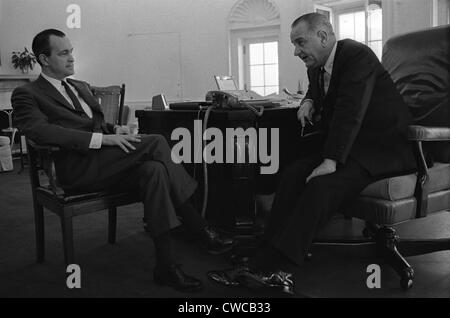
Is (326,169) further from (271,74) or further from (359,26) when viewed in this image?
(271,74)

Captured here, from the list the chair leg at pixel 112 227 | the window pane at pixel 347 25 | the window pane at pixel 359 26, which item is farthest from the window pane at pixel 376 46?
the chair leg at pixel 112 227

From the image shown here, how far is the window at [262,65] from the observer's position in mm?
7812

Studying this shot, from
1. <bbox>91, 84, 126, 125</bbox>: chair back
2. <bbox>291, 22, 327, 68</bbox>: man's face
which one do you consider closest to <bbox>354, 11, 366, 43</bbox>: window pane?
<bbox>91, 84, 126, 125</bbox>: chair back

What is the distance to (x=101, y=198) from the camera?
2.28m

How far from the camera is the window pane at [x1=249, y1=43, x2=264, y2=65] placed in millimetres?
7895

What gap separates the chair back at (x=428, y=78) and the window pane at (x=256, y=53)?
5566 millimetres

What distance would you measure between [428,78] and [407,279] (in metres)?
0.95

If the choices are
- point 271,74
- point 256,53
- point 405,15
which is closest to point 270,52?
point 256,53

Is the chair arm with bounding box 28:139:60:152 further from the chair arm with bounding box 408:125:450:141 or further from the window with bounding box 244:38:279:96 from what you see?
the window with bounding box 244:38:279:96

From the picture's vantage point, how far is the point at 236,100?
102 inches

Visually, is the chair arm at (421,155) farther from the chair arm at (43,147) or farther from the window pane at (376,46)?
the window pane at (376,46)
